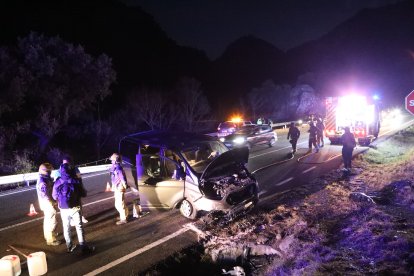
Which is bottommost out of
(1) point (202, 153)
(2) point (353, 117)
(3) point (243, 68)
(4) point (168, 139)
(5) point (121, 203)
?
(5) point (121, 203)

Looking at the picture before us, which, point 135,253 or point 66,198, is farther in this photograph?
point 135,253

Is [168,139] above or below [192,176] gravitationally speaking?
above

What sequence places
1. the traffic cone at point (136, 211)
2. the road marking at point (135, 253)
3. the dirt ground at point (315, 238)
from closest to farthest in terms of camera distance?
the dirt ground at point (315, 238) < the road marking at point (135, 253) < the traffic cone at point (136, 211)

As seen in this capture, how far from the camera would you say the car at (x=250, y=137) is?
18917 mm

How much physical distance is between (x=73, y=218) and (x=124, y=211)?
5.71 feet

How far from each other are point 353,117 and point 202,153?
43.9 feet

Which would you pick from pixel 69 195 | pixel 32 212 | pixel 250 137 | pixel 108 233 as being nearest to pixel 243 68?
pixel 250 137

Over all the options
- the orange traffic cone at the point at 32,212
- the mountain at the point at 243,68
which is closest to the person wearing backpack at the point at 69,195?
the orange traffic cone at the point at 32,212

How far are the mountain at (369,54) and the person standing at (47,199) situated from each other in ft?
211

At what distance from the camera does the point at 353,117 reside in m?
19.0

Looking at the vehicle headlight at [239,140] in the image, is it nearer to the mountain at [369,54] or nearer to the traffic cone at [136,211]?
the traffic cone at [136,211]

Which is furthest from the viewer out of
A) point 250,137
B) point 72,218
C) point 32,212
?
point 250,137

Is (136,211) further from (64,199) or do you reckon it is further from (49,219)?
(64,199)

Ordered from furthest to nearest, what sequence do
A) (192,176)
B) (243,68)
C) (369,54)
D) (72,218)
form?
1. (369,54)
2. (243,68)
3. (192,176)
4. (72,218)
